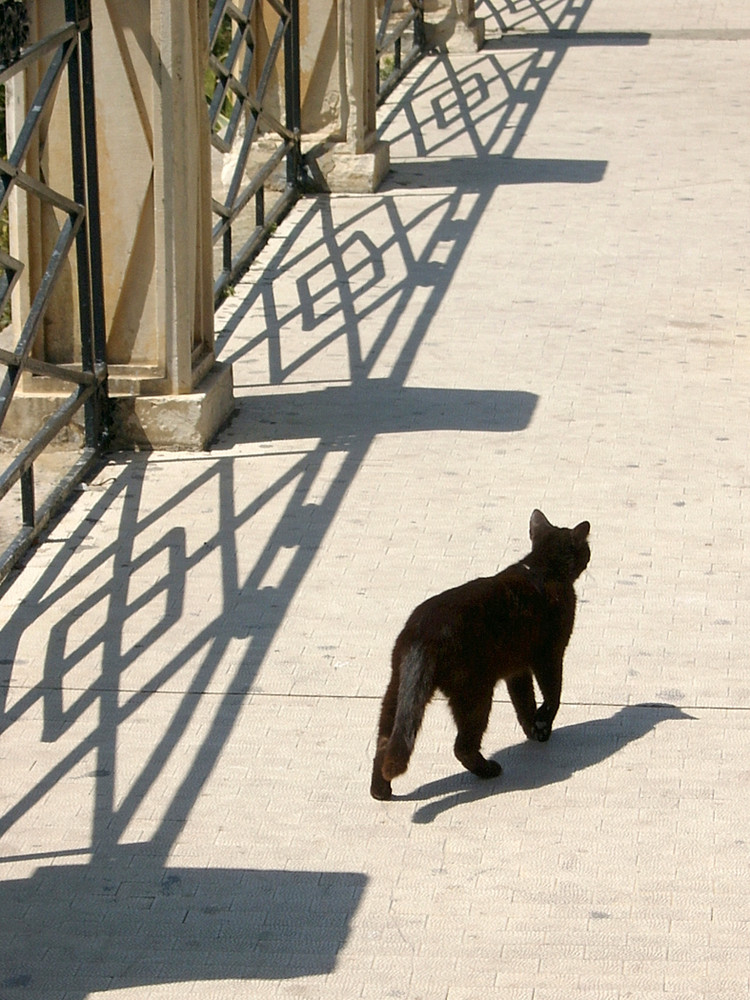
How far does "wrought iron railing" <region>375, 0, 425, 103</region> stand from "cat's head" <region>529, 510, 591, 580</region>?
8.70m

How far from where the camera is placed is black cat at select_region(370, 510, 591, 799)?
429 cm

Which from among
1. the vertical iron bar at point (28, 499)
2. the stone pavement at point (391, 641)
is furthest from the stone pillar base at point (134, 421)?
the vertical iron bar at point (28, 499)

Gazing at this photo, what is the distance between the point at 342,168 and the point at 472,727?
712 cm

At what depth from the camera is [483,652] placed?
4.38 metres

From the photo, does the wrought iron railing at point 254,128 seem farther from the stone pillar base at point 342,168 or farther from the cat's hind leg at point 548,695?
the cat's hind leg at point 548,695

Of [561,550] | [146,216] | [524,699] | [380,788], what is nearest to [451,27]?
[146,216]

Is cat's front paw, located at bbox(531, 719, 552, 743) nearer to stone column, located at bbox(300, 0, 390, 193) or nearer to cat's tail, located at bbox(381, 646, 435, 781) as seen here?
cat's tail, located at bbox(381, 646, 435, 781)

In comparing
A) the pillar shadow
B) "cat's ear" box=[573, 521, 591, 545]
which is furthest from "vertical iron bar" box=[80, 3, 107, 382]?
the pillar shadow

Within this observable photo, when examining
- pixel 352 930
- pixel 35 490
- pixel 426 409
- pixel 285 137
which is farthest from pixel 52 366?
pixel 285 137

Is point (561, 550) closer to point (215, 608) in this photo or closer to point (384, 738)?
point (384, 738)

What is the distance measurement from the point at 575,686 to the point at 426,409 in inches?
103

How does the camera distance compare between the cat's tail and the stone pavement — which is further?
the cat's tail

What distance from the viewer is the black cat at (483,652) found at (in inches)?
169

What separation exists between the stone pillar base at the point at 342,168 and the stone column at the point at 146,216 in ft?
12.2
